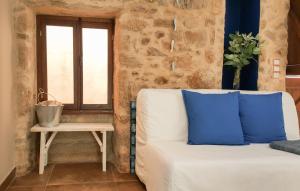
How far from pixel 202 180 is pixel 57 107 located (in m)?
1.84

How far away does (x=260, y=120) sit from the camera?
2.58 meters

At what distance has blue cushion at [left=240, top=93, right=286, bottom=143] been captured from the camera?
257cm

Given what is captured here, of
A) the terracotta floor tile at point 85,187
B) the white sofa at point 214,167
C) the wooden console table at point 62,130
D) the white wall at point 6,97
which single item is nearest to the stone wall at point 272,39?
the white sofa at point 214,167

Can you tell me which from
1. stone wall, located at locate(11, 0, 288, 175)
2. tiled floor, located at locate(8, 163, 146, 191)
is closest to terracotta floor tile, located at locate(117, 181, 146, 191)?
tiled floor, located at locate(8, 163, 146, 191)

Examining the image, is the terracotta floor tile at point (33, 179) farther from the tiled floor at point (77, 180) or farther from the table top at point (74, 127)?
the table top at point (74, 127)

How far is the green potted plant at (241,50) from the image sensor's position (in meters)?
3.35

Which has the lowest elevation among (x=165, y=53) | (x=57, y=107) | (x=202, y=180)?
(x=202, y=180)

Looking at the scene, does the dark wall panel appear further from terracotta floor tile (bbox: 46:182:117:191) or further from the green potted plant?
terracotta floor tile (bbox: 46:182:117:191)

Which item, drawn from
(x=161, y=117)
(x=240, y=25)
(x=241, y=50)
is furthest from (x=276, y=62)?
(x=161, y=117)

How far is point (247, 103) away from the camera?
8.62ft

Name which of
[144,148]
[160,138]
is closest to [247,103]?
[160,138]

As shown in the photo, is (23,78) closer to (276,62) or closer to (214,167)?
(214,167)

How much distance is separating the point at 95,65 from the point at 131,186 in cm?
155

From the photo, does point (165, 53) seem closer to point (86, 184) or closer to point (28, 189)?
point (86, 184)
